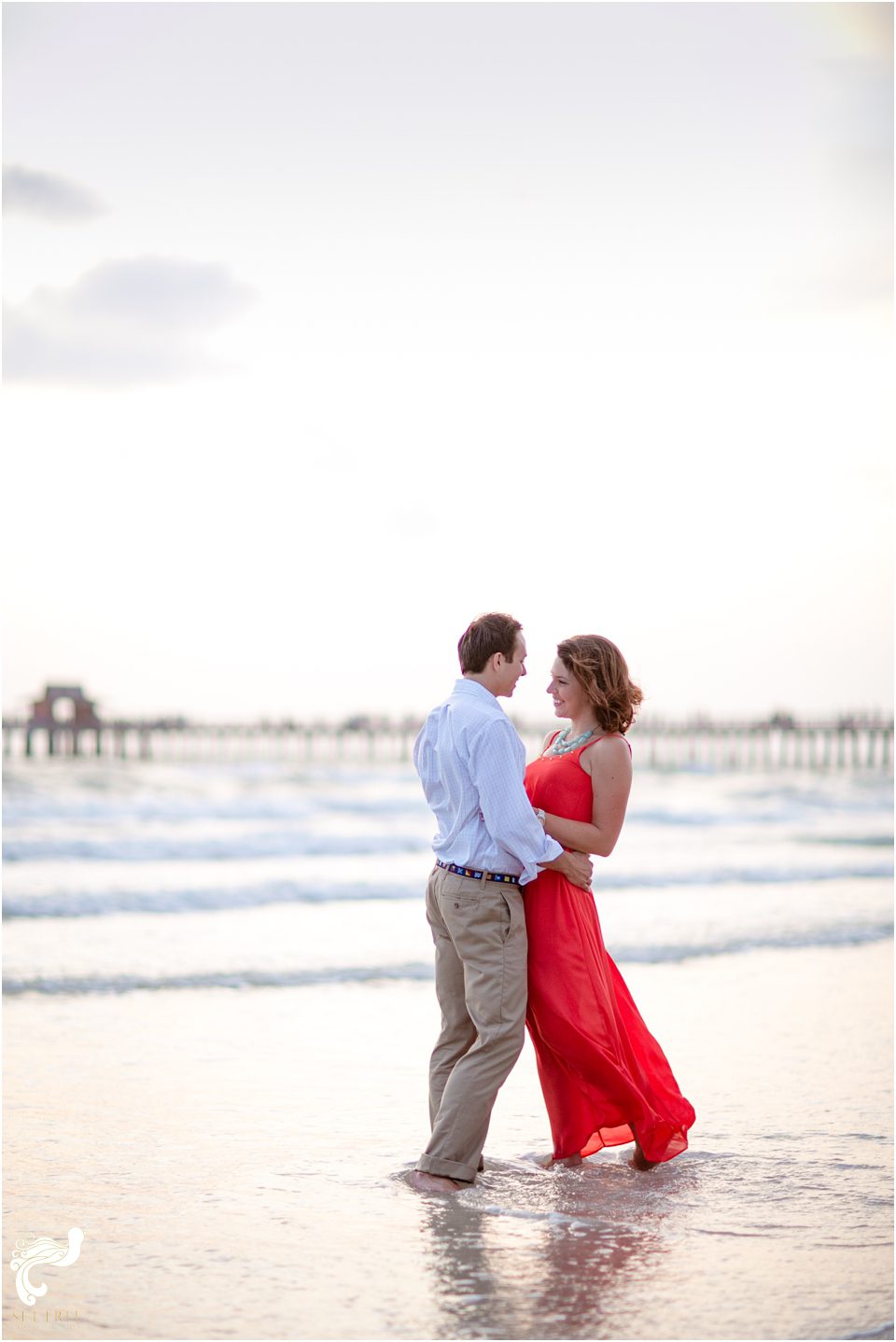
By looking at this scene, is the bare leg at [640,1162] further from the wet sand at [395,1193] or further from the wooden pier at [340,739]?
the wooden pier at [340,739]

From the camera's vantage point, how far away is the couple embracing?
4.02m

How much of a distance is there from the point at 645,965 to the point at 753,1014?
1.47 meters

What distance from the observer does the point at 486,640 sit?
405cm

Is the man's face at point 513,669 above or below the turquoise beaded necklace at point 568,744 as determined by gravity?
above

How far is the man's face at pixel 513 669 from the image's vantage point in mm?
4051

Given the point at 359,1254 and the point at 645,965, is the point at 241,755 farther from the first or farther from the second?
the point at 359,1254

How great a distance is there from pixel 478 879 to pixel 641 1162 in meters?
1.13

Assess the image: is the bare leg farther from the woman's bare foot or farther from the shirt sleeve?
the shirt sleeve

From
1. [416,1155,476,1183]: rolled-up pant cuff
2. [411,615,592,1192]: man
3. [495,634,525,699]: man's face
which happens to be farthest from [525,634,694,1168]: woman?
[416,1155,476,1183]: rolled-up pant cuff

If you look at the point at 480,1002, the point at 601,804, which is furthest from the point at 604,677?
the point at 480,1002

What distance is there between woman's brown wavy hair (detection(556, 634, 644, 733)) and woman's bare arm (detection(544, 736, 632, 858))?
79 millimetres

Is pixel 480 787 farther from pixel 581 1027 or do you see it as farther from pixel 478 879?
pixel 581 1027

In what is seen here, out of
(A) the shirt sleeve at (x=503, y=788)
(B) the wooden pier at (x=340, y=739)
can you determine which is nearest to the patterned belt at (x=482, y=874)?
(A) the shirt sleeve at (x=503, y=788)

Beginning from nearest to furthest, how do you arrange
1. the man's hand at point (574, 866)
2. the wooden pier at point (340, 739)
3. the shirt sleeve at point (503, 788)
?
1. the shirt sleeve at point (503, 788)
2. the man's hand at point (574, 866)
3. the wooden pier at point (340, 739)
